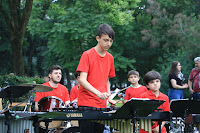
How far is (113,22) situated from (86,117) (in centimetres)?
1859

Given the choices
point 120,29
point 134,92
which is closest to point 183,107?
point 134,92

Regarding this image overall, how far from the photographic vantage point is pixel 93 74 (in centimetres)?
468

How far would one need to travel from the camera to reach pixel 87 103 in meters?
4.61

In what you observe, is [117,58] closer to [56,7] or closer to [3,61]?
[56,7]

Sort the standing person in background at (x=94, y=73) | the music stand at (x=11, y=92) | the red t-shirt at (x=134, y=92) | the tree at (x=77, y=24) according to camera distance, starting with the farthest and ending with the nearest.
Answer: the tree at (x=77, y=24) → the red t-shirt at (x=134, y=92) → the standing person in background at (x=94, y=73) → the music stand at (x=11, y=92)

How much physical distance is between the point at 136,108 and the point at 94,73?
75 centimetres

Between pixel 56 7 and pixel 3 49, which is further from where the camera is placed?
pixel 3 49

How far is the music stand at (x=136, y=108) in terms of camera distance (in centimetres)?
432

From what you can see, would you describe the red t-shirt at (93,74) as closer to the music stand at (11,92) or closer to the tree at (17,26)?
the music stand at (11,92)

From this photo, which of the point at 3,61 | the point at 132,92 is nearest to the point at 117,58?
the point at 3,61

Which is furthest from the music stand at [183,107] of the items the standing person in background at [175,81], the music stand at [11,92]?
the standing person in background at [175,81]

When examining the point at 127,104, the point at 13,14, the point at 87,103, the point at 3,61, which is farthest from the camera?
the point at 3,61

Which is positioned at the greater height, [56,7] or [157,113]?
[56,7]

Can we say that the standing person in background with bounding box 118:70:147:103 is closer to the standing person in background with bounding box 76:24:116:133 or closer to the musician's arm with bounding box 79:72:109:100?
the standing person in background with bounding box 76:24:116:133
